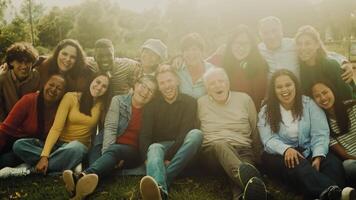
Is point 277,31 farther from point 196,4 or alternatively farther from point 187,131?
point 196,4

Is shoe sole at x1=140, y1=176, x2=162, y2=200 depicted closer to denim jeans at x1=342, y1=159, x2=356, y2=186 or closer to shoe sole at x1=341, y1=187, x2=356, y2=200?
shoe sole at x1=341, y1=187, x2=356, y2=200

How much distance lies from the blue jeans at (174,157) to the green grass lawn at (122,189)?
0.31 m

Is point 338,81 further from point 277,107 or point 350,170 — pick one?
point 350,170

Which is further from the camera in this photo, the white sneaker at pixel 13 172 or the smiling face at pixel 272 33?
the smiling face at pixel 272 33

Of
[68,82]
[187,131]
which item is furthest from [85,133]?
[187,131]

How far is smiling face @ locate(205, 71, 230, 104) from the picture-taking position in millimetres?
6793

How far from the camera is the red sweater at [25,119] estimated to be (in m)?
7.24

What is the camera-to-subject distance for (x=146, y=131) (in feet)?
22.9

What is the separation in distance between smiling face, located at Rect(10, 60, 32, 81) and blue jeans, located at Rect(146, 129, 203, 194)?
9.55 ft

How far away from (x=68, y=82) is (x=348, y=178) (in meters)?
4.78

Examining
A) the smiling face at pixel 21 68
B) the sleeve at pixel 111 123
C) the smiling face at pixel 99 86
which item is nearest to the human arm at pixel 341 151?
the sleeve at pixel 111 123

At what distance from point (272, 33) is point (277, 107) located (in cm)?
173

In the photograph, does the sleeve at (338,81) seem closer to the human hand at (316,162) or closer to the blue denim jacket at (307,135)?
the blue denim jacket at (307,135)

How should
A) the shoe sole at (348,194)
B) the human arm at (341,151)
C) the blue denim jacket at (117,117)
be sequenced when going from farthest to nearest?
the blue denim jacket at (117,117), the human arm at (341,151), the shoe sole at (348,194)
